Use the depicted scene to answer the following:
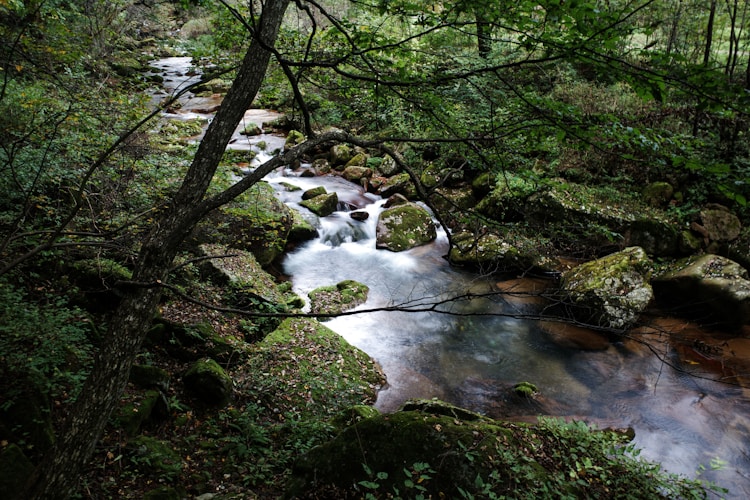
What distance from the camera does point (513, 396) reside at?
7.25 metres

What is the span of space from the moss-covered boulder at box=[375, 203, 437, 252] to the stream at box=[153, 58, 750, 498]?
44.2 inches

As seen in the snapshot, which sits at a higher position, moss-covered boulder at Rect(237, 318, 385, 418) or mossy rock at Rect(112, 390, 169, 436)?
mossy rock at Rect(112, 390, 169, 436)

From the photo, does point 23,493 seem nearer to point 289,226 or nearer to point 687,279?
point 289,226

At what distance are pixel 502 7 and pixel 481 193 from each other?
438 inches

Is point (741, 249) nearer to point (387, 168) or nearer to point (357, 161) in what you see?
point (387, 168)

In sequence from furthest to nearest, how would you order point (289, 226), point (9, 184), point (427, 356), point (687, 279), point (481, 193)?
point (481, 193)
point (289, 226)
point (687, 279)
point (427, 356)
point (9, 184)

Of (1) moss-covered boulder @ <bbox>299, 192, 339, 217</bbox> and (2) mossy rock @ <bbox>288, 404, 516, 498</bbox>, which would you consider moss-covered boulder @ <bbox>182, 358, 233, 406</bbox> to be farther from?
(1) moss-covered boulder @ <bbox>299, 192, 339, 217</bbox>

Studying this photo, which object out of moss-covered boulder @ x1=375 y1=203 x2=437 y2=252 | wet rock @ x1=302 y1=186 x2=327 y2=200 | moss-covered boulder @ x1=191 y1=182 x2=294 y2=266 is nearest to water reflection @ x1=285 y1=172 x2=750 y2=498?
moss-covered boulder @ x1=191 y1=182 x2=294 y2=266

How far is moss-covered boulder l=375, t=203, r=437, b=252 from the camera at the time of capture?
497 inches

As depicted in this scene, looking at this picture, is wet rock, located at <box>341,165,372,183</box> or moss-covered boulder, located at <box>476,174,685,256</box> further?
wet rock, located at <box>341,165,372,183</box>

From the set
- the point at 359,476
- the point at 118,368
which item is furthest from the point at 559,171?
the point at 118,368

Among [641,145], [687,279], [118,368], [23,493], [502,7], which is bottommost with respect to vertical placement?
[687,279]

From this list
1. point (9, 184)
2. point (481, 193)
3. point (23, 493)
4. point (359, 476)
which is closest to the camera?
point (23, 493)

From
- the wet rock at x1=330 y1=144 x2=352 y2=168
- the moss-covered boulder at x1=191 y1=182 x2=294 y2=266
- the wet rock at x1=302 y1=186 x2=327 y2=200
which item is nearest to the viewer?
the moss-covered boulder at x1=191 y1=182 x2=294 y2=266
